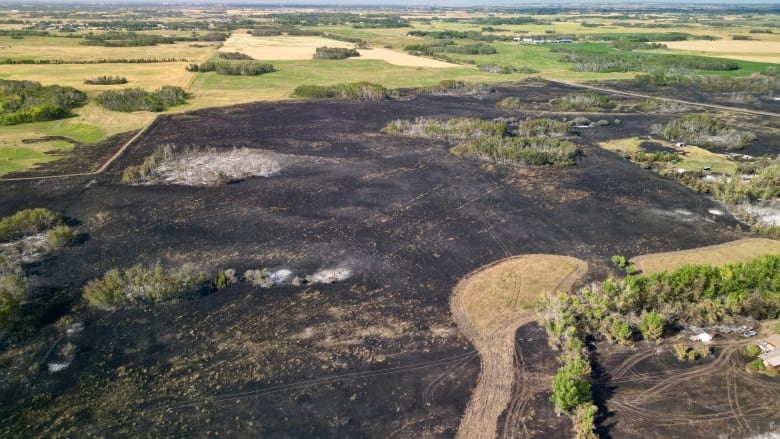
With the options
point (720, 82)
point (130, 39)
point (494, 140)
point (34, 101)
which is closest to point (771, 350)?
point (494, 140)

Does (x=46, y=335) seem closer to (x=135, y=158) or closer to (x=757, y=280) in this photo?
(x=135, y=158)

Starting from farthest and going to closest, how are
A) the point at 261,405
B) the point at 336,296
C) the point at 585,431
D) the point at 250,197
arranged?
the point at 250,197 < the point at 336,296 < the point at 261,405 < the point at 585,431

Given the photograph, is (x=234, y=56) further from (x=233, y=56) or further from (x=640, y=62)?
(x=640, y=62)

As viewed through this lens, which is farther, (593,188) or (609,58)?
(609,58)

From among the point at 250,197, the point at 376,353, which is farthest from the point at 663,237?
the point at 250,197

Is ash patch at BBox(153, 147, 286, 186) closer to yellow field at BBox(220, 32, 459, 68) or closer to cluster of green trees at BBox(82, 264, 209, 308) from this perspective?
cluster of green trees at BBox(82, 264, 209, 308)

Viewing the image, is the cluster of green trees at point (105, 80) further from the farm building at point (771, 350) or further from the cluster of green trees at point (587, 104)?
the farm building at point (771, 350)
